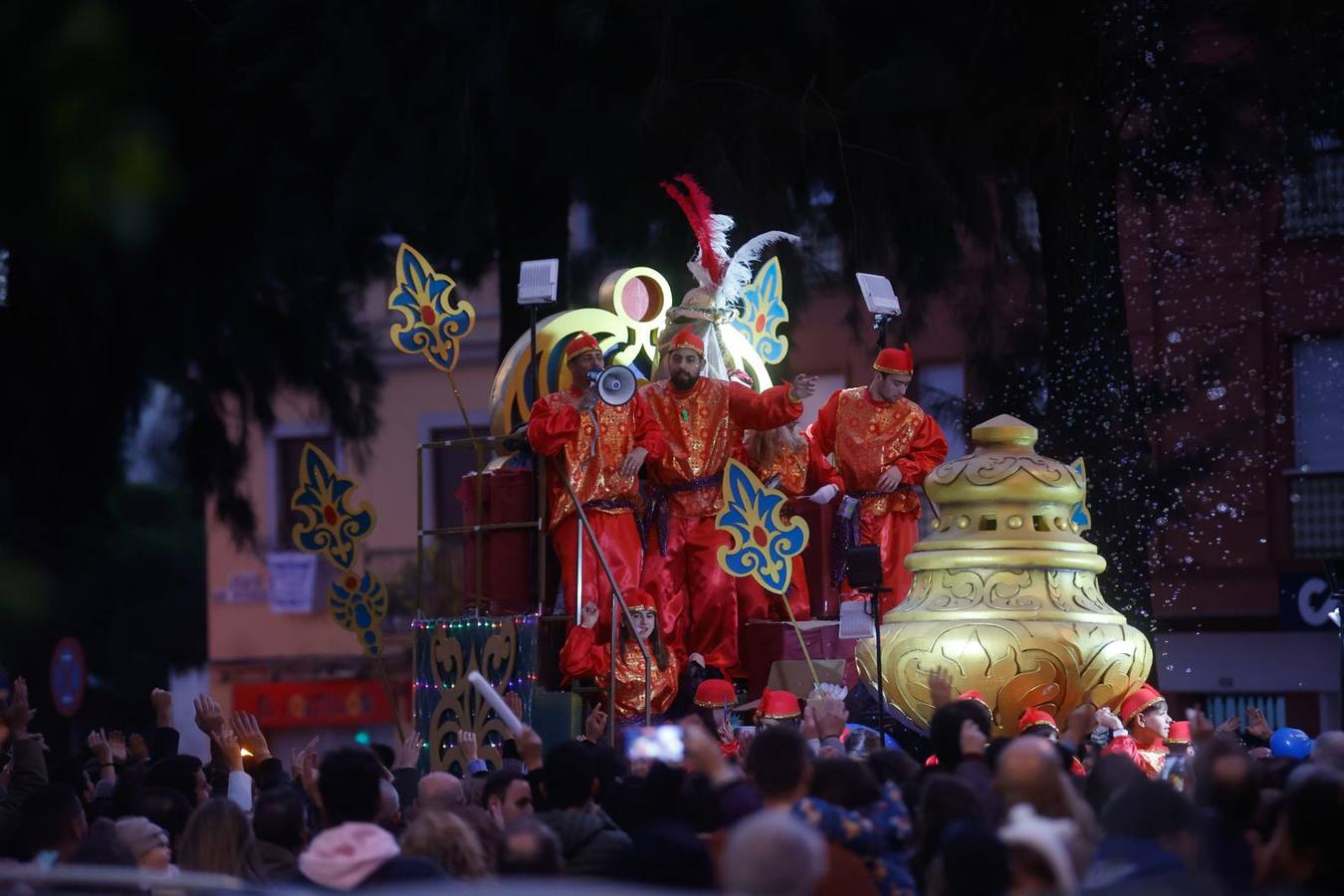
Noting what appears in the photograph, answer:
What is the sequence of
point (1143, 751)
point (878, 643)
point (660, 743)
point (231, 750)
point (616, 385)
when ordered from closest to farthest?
point (660, 743), point (231, 750), point (878, 643), point (1143, 751), point (616, 385)

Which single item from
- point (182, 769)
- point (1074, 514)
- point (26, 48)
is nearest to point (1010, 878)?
point (26, 48)

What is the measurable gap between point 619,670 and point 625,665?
0.06 m

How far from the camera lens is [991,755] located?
6.21m

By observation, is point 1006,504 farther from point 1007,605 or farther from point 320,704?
point 320,704

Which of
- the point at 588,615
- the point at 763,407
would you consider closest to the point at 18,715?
the point at 588,615

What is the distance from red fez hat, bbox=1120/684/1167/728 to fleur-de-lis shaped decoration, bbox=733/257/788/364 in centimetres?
437

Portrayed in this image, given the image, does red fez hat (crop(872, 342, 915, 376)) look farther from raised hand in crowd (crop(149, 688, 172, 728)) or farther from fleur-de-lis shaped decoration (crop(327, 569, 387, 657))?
raised hand in crowd (crop(149, 688, 172, 728))

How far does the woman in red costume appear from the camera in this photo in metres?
11.2

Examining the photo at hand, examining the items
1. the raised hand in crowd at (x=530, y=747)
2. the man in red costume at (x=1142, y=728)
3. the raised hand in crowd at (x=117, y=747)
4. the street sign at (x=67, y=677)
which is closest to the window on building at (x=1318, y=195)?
the man in red costume at (x=1142, y=728)

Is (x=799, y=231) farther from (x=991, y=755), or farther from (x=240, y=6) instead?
(x=991, y=755)

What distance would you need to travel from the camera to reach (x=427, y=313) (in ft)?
38.6

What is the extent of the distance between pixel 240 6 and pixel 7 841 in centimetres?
926

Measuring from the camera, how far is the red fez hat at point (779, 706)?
10.3m

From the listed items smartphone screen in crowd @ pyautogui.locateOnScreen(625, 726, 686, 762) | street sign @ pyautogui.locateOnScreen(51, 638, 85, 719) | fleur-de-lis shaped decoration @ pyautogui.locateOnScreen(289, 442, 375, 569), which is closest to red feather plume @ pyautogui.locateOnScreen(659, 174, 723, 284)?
fleur-de-lis shaped decoration @ pyautogui.locateOnScreen(289, 442, 375, 569)
